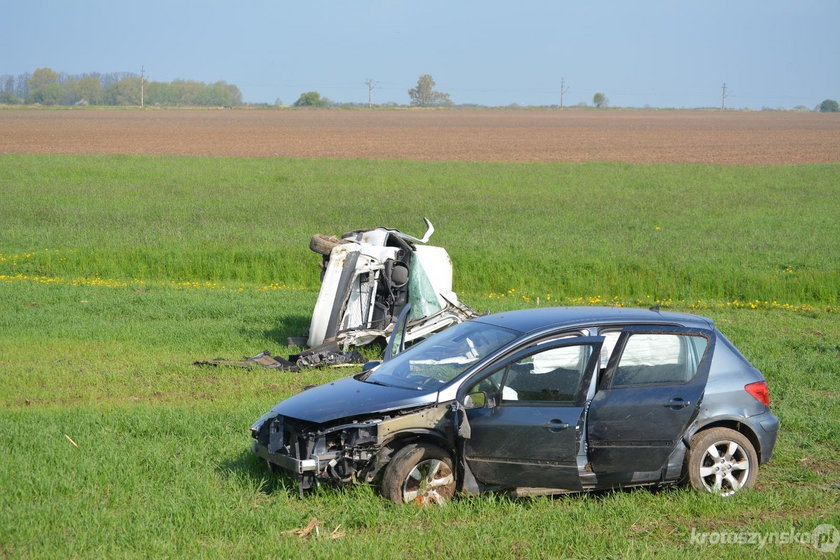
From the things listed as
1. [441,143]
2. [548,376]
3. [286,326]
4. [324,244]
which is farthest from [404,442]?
[441,143]

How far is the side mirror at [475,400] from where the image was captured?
271 inches

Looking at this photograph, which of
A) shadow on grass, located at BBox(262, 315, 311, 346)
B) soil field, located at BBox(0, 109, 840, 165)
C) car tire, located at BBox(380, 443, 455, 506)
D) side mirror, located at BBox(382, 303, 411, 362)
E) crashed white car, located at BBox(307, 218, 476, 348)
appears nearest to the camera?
car tire, located at BBox(380, 443, 455, 506)

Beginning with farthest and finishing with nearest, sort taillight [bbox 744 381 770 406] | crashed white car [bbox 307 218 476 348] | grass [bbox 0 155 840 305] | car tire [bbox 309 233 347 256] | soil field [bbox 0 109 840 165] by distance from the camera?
soil field [bbox 0 109 840 165] → grass [bbox 0 155 840 305] → car tire [bbox 309 233 347 256] → crashed white car [bbox 307 218 476 348] → taillight [bbox 744 381 770 406]

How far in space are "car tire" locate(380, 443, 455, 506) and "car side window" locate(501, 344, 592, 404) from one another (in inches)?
25.6

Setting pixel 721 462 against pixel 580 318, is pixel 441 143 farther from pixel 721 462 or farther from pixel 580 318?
pixel 721 462

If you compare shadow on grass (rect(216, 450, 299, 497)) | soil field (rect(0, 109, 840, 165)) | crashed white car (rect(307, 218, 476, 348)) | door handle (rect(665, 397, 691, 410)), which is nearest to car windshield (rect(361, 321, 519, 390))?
shadow on grass (rect(216, 450, 299, 497))

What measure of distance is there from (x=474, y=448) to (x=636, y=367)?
4.66ft

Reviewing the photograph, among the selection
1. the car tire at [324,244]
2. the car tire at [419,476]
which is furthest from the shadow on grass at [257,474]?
the car tire at [324,244]

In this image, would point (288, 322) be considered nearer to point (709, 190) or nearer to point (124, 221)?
point (124, 221)

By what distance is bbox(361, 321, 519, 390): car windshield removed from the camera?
7.23 meters

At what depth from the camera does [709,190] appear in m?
Result: 38.2

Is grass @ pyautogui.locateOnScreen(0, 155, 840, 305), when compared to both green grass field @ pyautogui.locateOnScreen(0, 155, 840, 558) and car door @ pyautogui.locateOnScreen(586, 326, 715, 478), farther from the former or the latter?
car door @ pyautogui.locateOnScreen(586, 326, 715, 478)

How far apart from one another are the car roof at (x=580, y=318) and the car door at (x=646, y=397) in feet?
0.34

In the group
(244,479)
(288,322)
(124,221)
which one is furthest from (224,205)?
(244,479)
